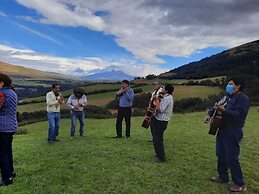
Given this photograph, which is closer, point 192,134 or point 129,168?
point 129,168

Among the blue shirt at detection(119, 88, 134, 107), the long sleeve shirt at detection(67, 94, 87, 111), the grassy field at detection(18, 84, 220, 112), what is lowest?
the grassy field at detection(18, 84, 220, 112)

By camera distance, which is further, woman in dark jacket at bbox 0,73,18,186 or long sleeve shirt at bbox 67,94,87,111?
long sleeve shirt at bbox 67,94,87,111

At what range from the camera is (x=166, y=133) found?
20484mm

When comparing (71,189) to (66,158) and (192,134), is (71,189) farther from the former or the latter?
(192,134)

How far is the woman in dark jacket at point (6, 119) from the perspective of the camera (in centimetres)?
907

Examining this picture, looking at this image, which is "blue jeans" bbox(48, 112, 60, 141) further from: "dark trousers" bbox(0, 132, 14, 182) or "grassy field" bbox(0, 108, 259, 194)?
"dark trousers" bbox(0, 132, 14, 182)

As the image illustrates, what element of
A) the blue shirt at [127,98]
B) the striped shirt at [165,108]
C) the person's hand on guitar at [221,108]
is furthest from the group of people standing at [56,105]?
the person's hand on guitar at [221,108]

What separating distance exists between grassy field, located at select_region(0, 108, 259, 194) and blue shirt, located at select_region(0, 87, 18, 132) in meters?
1.56

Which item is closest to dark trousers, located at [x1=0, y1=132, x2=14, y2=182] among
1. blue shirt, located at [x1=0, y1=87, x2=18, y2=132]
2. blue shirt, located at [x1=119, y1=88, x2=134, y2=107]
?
blue shirt, located at [x1=0, y1=87, x2=18, y2=132]

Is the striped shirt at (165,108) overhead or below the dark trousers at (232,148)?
overhead

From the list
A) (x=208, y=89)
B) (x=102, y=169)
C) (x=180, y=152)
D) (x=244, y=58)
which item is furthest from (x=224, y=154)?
(x=244, y=58)

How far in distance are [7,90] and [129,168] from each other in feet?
14.1

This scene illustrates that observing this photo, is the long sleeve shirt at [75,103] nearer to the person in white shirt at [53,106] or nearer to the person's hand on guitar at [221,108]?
the person in white shirt at [53,106]

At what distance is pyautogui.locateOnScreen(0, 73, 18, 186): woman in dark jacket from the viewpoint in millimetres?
9070
